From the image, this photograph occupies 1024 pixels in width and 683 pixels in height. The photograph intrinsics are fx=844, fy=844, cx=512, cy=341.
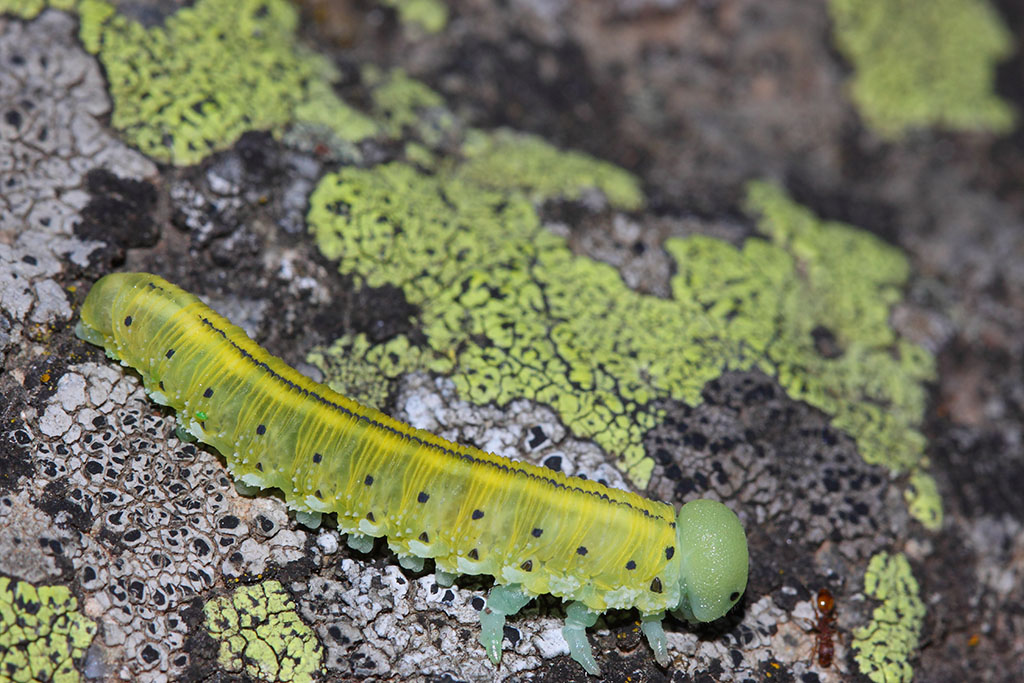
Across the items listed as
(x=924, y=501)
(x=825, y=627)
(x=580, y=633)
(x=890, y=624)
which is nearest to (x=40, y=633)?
(x=580, y=633)

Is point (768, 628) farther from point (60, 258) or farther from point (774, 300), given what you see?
point (60, 258)

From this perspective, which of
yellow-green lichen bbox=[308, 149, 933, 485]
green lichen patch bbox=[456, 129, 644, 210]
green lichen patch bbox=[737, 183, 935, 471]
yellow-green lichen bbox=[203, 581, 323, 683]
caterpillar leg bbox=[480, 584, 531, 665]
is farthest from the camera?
green lichen patch bbox=[456, 129, 644, 210]

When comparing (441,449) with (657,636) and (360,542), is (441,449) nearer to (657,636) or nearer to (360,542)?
(360,542)

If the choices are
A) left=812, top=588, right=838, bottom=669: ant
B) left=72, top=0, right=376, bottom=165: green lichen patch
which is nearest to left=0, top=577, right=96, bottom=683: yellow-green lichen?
left=72, top=0, right=376, bottom=165: green lichen patch

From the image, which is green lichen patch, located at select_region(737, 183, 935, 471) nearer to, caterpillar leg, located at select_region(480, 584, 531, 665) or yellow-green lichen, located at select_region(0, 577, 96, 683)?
caterpillar leg, located at select_region(480, 584, 531, 665)

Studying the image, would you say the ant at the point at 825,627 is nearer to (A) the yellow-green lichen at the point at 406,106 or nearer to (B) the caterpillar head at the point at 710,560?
(B) the caterpillar head at the point at 710,560
